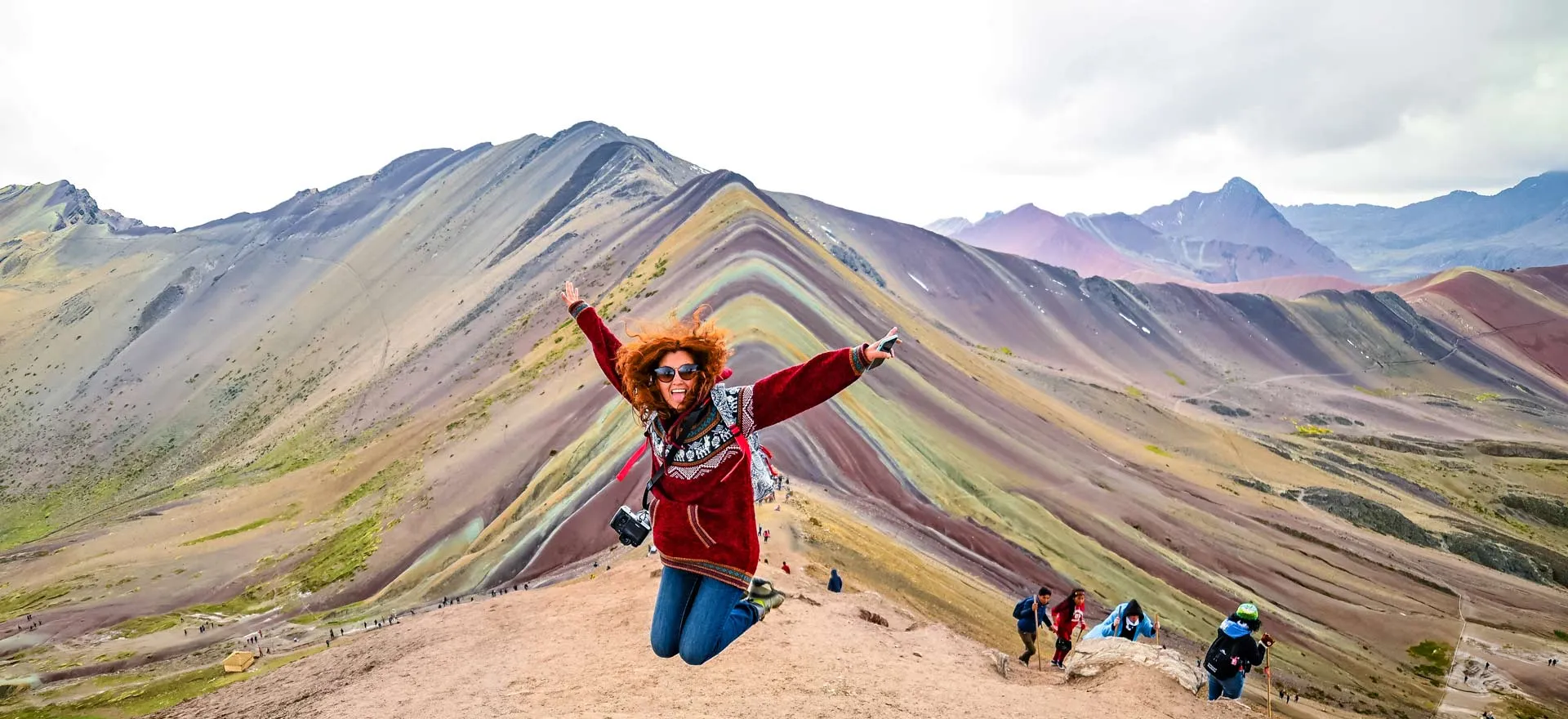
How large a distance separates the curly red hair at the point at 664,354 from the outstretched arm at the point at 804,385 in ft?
1.05

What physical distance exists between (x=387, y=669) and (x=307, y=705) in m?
1.05

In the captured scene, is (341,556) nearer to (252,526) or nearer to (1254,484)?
(252,526)

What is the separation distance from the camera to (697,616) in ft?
15.7

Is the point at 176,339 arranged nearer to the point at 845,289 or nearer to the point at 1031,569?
the point at 845,289

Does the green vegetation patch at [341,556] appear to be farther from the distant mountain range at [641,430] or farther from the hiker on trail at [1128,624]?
the hiker on trail at [1128,624]

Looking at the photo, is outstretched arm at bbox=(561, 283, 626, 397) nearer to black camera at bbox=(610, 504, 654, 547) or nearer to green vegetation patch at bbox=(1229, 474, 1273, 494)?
black camera at bbox=(610, 504, 654, 547)

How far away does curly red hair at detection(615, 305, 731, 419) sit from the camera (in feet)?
15.2

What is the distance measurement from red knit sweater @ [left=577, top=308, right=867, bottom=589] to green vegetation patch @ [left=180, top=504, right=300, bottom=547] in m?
39.5

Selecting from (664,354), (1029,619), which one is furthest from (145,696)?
(664,354)

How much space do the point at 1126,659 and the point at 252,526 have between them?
40.5 m

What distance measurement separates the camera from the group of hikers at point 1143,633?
321 inches

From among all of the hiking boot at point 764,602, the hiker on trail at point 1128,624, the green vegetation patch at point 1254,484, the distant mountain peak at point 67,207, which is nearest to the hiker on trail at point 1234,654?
the hiker on trail at point 1128,624

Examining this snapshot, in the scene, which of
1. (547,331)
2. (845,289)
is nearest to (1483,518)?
(845,289)

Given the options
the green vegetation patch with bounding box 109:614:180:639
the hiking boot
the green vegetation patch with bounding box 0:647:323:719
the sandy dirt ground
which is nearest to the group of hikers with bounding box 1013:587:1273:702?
the sandy dirt ground
